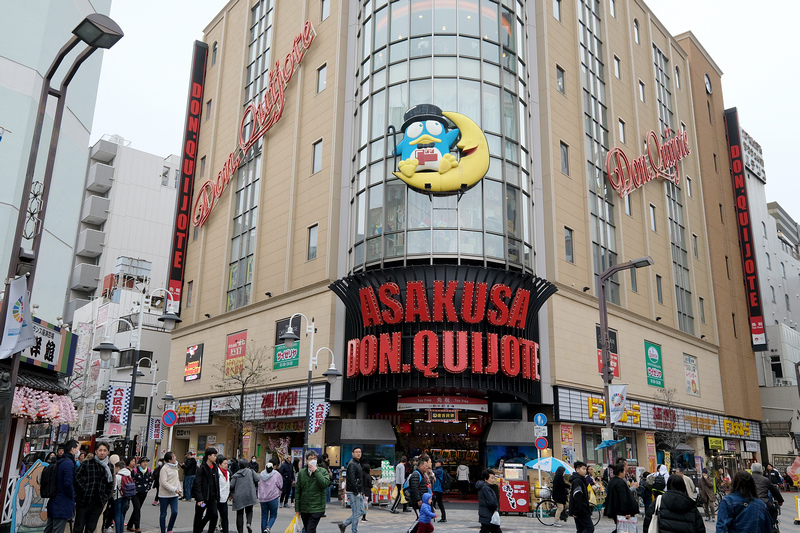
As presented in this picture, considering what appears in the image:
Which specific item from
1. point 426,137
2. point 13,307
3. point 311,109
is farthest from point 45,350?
point 311,109

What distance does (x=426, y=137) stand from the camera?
30.9 meters

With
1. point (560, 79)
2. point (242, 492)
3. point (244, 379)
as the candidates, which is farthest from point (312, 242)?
point (242, 492)

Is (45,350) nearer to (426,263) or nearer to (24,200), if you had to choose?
(24,200)

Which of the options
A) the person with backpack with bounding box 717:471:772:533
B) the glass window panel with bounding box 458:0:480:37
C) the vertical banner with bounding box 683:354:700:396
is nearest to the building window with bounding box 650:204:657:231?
the vertical banner with bounding box 683:354:700:396

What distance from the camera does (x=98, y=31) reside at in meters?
10.7

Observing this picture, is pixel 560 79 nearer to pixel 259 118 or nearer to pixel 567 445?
pixel 259 118

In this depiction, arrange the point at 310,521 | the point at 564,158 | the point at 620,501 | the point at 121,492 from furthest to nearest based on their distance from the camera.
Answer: the point at 564,158 < the point at 121,492 < the point at 310,521 < the point at 620,501

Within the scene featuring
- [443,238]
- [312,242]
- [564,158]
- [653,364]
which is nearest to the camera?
[443,238]

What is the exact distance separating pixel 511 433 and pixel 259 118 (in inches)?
990

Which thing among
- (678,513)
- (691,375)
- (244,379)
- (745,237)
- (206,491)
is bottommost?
(206,491)

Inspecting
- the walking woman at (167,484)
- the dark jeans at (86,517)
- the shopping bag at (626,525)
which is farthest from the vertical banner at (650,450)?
the dark jeans at (86,517)

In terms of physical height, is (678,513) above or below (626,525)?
above

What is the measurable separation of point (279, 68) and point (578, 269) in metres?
22.2

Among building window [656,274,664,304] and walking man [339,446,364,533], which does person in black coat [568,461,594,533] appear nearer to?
walking man [339,446,364,533]
